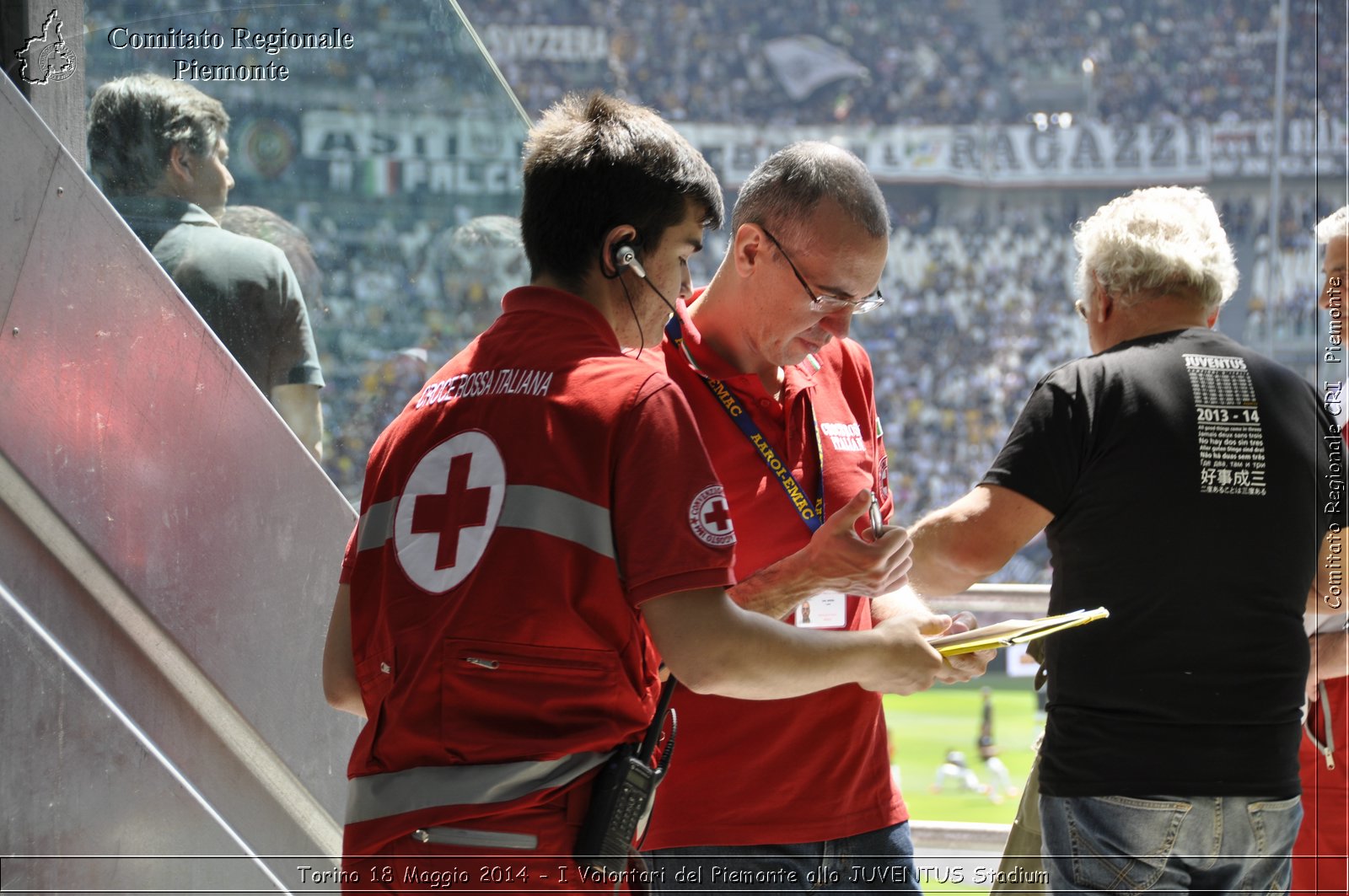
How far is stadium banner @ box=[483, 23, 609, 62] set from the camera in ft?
66.6

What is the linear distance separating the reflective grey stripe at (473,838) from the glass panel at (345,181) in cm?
122

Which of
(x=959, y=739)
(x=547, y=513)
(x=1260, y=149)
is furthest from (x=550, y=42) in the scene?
(x=547, y=513)

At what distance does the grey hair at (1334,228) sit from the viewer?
2.45 m

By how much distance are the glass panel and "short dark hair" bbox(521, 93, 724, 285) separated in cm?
99

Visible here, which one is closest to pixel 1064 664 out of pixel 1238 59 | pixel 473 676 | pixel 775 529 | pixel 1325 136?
pixel 775 529

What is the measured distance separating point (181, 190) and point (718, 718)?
4.33 ft

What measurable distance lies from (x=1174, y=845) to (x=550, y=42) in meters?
20.4

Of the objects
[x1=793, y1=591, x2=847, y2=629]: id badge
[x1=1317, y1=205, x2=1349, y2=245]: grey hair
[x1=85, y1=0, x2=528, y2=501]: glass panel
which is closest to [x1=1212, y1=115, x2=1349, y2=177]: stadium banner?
[x1=1317, y1=205, x2=1349, y2=245]: grey hair

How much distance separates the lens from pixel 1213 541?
1.77 m

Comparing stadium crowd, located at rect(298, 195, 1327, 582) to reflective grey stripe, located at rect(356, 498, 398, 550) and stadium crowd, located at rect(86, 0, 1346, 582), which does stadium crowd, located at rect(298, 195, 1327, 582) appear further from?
reflective grey stripe, located at rect(356, 498, 398, 550)

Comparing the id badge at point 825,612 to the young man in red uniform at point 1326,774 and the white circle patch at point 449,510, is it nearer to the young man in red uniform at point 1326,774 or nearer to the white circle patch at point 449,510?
the white circle patch at point 449,510

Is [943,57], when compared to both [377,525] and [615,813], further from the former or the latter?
[615,813]

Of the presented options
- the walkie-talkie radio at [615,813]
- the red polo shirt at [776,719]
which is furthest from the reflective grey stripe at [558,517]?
the red polo shirt at [776,719]

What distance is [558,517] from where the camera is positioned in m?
1.16
